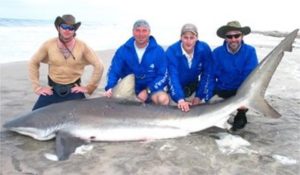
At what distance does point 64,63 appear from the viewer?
6.31m

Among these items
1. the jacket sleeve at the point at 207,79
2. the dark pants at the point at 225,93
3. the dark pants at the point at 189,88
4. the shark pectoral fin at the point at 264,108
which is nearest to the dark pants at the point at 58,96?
the dark pants at the point at 189,88

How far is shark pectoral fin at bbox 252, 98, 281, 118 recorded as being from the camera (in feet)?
17.0

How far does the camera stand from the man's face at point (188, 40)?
19.4ft

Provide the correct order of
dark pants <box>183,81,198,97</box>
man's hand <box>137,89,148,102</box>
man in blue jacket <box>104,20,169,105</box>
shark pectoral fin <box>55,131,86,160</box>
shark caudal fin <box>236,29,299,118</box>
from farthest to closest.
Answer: dark pants <box>183,81,198,97</box> < man's hand <box>137,89,148,102</box> < man in blue jacket <box>104,20,169,105</box> < shark caudal fin <box>236,29,299,118</box> < shark pectoral fin <box>55,131,86,160</box>

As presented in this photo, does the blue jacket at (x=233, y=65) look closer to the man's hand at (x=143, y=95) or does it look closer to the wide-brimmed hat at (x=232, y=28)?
the wide-brimmed hat at (x=232, y=28)

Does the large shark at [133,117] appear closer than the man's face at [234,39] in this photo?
Yes

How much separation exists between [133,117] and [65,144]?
0.92 meters

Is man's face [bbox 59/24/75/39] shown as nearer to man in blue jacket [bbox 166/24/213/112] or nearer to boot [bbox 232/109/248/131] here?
man in blue jacket [bbox 166/24/213/112]

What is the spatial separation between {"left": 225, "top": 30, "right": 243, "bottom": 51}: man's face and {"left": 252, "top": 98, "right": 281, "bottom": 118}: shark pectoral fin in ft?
3.47

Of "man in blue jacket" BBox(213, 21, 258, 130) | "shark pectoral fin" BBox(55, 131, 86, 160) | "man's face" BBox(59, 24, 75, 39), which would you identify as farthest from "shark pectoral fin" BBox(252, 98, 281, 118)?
"man's face" BBox(59, 24, 75, 39)

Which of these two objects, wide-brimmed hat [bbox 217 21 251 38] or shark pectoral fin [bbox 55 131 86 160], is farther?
wide-brimmed hat [bbox 217 21 251 38]

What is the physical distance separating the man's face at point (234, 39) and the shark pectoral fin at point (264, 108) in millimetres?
1058

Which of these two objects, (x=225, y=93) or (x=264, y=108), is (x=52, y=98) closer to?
(x=225, y=93)

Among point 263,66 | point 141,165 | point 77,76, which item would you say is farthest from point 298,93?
point 141,165
